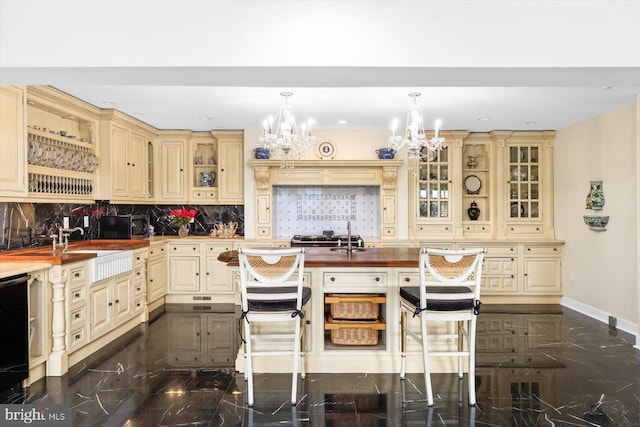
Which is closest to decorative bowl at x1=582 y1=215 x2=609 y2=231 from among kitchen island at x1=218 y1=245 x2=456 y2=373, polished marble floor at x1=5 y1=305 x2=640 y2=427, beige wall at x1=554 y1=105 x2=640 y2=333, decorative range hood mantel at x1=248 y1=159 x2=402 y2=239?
beige wall at x1=554 y1=105 x2=640 y2=333

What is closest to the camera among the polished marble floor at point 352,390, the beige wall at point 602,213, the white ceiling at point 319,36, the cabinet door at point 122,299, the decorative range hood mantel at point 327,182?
the white ceiling at point 319,36

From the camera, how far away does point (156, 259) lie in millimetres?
5242

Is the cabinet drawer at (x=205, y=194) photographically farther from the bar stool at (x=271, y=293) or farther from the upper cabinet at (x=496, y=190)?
the bar stool at (x=271, y=293)

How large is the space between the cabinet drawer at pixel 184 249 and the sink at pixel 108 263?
3.98ft

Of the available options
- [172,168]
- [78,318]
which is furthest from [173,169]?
[78,318]

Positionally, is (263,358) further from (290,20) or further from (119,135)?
(119,135)

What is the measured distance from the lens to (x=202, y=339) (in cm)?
411

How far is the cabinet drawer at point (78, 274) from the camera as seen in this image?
3.36 metres

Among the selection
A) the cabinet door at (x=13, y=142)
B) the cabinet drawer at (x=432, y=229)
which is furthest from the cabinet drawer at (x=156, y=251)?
the cabinet drawer at (x=432, y=229)

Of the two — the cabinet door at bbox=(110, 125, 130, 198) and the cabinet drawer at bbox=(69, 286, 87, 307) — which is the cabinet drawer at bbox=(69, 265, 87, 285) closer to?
the cabinet drawer at bbox=(69, 286, 87, 307)

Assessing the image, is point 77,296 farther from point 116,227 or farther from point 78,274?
point 116,227

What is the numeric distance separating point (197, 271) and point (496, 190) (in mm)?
4394

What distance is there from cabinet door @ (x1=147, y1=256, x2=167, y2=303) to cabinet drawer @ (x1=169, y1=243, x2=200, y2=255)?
6.9 inches

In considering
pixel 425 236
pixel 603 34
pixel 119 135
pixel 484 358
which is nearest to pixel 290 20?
pixel 603 34
